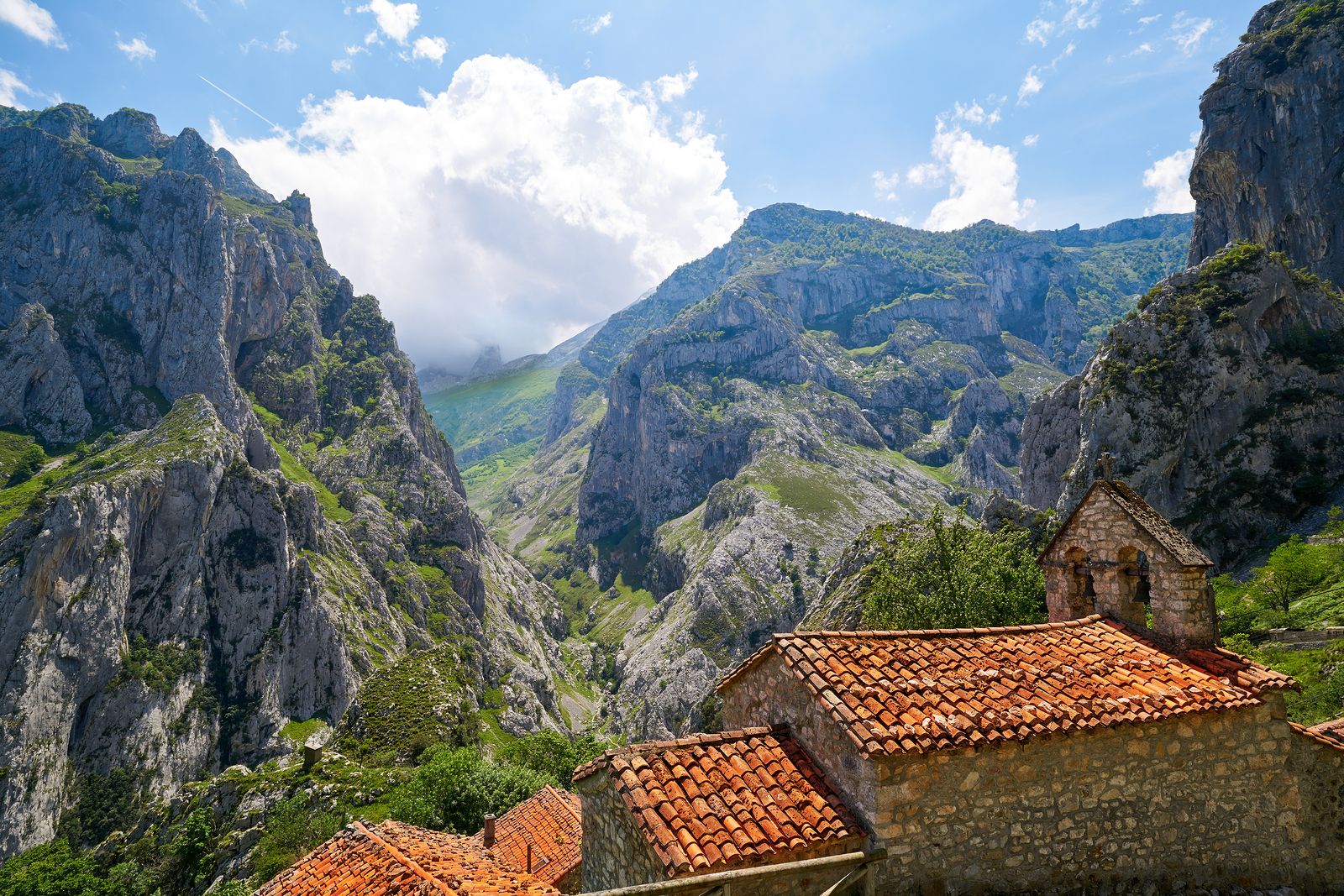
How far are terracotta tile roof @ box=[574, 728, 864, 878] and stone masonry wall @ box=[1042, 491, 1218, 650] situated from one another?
6.82 metres

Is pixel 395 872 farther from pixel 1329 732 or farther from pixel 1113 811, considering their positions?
pixel 1329 732

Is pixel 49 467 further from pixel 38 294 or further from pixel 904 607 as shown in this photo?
pixel 904 607

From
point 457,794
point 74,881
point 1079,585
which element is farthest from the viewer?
point 74,881

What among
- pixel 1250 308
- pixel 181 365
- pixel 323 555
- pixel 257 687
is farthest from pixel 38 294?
pixel 1250 308

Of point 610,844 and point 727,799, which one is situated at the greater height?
point 727,799

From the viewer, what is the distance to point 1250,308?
61.5m

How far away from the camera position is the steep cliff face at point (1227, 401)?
2109 inches

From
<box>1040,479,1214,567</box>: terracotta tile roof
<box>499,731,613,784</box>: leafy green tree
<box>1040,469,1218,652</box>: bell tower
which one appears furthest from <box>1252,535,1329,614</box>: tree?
<box>499,731,613,784</box>: leafy green tree

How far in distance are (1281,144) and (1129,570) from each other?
107100 mm

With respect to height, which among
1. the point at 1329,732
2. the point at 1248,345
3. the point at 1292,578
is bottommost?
the point at 1292,578

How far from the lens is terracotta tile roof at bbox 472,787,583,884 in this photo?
22.7m

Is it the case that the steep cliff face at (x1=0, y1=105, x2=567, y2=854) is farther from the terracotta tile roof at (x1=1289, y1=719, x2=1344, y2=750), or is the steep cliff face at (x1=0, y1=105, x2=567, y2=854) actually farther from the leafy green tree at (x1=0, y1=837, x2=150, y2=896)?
the terracotta tile roof at (x1=1289, y1=719, x2=1344, y2=750)

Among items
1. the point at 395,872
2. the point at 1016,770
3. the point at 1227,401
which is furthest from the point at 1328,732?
the point at 1227,401

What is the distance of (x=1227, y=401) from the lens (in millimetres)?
59281
